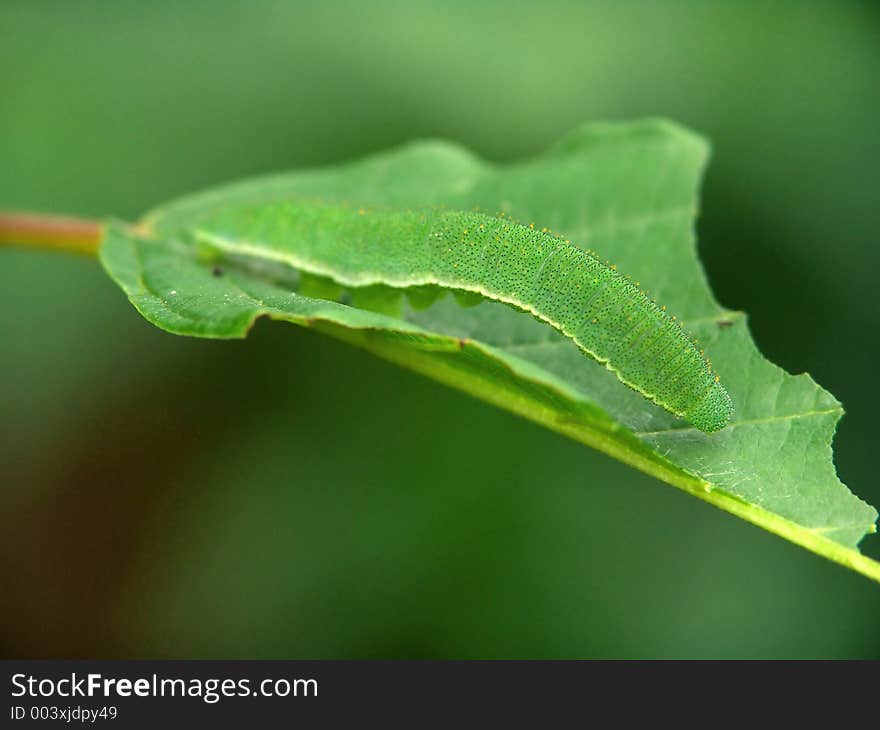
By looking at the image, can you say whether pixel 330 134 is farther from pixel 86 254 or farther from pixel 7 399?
pixel 86 254

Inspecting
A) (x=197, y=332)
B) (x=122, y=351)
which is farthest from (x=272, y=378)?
(x=197, y=332)

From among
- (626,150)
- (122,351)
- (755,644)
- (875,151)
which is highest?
(875,151)

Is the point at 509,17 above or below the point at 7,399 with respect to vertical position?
above

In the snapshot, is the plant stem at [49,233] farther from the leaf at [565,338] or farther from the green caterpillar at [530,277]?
the green caterpillar at [530,277]

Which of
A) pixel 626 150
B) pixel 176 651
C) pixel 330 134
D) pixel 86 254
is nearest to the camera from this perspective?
pixel 86 254

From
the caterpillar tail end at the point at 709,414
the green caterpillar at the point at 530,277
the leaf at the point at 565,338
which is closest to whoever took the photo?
the leaf at the point at 565,338

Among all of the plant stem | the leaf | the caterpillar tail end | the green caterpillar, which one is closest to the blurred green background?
the leaf

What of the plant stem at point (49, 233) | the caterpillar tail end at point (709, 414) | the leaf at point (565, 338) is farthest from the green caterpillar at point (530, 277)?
the plant stem at point (49, 233)
